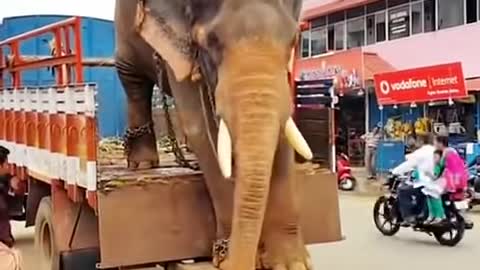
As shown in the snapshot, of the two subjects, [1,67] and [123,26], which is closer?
[123,26]

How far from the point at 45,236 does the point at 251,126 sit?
3.06 metres

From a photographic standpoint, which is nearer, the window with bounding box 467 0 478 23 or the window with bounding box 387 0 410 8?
the window with bounding box 467 0 478 23

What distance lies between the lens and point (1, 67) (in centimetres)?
857

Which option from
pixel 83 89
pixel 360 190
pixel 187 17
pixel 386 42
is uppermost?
pixel 386 42

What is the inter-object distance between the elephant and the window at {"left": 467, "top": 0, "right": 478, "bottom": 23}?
20.9 meters

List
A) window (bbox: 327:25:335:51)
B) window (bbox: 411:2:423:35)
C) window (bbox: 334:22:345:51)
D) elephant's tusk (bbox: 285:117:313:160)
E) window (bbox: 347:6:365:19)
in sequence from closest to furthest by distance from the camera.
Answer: elephant's tusk (bbox: 285:117:313:160), window (bbox: 411:2:423:35), window (bbox: 347:6:365:19), window (bbox: 334:22:345:51), window (bbox: 327:25:335:51)

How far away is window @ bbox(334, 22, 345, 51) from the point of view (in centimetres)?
3204

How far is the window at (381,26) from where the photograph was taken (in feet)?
96.2

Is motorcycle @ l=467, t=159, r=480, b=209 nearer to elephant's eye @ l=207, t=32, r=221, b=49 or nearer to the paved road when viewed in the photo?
the paved road

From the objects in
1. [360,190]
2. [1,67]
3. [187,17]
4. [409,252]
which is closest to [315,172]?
[187,17]

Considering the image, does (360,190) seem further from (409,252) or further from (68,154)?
(68,154)

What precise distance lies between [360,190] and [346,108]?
10382 millimetres

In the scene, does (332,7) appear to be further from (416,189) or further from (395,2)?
(416,189)

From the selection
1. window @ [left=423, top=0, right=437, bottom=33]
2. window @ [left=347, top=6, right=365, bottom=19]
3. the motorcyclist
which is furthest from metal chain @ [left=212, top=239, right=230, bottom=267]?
window @ [left=347, top=6, right=365, bottom=19]
